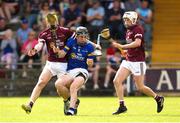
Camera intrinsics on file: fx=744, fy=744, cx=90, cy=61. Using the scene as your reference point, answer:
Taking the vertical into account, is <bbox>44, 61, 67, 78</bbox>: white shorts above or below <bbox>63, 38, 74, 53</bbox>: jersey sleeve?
below

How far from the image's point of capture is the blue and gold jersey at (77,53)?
16.3 metres

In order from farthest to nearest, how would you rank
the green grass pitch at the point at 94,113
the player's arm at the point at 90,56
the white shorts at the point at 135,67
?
the white shorts at the point at 135,67
the player's arm at the point at 90,56
the green grass pitch at the point at 94,113

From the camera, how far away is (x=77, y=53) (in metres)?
16.4

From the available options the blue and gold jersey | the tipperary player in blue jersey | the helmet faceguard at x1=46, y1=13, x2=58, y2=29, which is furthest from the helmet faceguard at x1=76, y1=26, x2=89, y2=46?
the helmet faceguard at x1=46, y1=13, x2=58, y2=29

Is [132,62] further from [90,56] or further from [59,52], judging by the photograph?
[59,52]

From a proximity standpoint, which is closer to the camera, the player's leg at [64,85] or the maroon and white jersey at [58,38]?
the player's leg at [64,85]

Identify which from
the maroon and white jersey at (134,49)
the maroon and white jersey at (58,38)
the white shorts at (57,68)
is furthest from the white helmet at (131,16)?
the white shorts at (57,68)

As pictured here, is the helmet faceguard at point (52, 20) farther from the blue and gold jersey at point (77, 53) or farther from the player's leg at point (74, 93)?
the player's leg at point (74, 93)

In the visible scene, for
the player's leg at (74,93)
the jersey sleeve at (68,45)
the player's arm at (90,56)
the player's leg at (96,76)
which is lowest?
the player's leg at (96,76)

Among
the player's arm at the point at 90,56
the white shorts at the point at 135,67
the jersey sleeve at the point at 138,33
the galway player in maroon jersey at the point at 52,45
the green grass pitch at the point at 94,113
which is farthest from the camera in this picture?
the white shorts at the point at 135,67

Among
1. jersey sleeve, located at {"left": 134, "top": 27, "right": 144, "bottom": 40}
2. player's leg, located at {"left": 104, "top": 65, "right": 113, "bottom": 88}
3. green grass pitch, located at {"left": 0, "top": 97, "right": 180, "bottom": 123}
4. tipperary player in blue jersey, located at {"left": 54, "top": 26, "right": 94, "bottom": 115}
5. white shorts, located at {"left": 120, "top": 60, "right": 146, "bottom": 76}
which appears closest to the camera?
green grass pitch, located at {"left": 0, "top": 97, "right": 180, "bottom": 123}

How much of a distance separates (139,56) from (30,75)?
32.7 feet

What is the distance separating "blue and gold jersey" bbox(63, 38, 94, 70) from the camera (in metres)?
16.3

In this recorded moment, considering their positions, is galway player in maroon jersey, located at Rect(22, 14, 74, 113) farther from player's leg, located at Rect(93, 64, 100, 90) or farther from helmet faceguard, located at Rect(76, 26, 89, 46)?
player's leg, located at Rect(93, 64, 100, 90)
